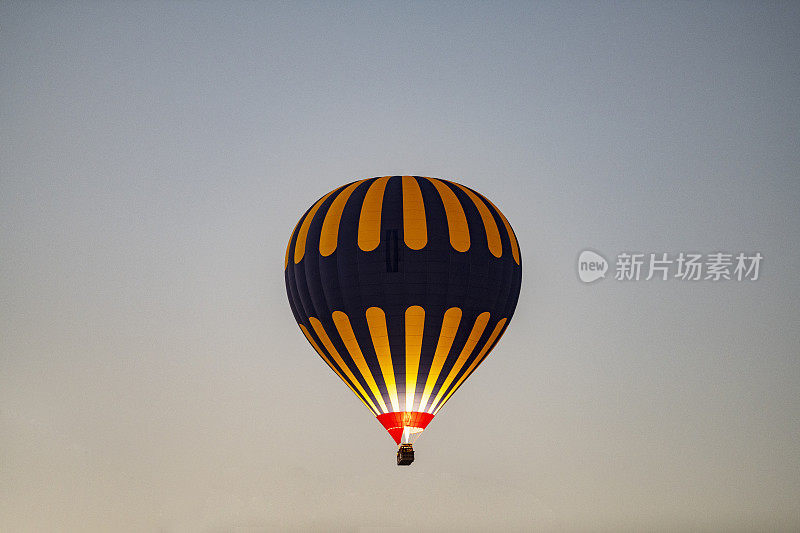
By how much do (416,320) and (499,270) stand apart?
2.36m

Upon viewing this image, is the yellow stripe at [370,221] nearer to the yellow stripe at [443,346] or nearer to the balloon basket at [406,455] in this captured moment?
the yellow stripe at [443,346]

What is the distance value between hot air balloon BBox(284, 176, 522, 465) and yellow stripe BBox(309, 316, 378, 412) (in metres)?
0.03

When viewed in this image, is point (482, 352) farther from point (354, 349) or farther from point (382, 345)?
point (354, 349)

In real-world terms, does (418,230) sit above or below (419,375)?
above

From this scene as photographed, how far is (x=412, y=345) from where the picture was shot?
82.7 feet

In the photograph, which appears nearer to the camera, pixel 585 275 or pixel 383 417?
pixel 383 417

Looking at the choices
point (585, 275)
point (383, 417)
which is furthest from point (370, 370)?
point (585, 275)

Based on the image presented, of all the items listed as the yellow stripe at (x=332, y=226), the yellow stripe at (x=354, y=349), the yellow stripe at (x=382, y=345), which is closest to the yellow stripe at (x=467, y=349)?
the yellow stripe at (x=382, y=345)

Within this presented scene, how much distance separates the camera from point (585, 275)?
28969mm

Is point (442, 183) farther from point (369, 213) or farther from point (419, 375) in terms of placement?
point (419, 375)

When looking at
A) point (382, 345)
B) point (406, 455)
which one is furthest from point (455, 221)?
point (406, 455)

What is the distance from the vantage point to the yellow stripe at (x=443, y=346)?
2525 cm

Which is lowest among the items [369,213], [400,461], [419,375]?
[400,461]

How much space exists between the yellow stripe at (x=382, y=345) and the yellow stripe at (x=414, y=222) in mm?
1743
